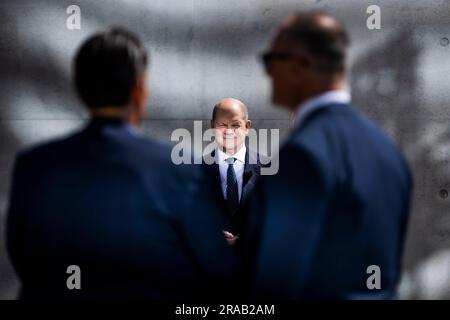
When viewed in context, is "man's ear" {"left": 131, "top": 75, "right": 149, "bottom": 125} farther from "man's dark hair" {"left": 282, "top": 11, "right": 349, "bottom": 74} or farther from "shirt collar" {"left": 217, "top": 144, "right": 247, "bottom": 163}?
"shirt collar" {"left": 217, "top": 144, "right": 247, "bottom": 163}

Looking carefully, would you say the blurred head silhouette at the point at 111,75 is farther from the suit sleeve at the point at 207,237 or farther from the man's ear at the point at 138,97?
the suit sleeve at the point at 207,237

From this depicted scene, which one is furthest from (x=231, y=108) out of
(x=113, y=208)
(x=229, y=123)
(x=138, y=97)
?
(x=113, y=208)

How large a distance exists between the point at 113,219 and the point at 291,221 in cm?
45

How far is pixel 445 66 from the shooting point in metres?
5.84

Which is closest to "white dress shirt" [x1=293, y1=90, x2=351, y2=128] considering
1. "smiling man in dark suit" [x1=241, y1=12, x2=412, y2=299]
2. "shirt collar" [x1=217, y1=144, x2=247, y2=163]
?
"smiling man in dark suit" [x1=241, y1=12, x2=412, y2=299]

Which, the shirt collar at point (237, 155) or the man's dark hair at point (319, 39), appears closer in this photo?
the man's dark hair at point (319, 39)

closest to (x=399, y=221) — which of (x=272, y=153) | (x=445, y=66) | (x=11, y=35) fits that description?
(x=272, y=153)

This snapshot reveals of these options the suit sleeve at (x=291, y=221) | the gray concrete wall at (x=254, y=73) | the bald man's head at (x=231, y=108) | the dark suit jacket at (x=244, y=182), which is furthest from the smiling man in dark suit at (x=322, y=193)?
the gray concrete wall at (x=254, y=73)

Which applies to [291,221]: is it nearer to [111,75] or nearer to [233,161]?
[111,75]

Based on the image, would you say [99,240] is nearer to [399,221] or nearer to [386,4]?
[399,221]

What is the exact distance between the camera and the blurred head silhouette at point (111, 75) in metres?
2.13

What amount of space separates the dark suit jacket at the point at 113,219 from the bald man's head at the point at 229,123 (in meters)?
2.70
